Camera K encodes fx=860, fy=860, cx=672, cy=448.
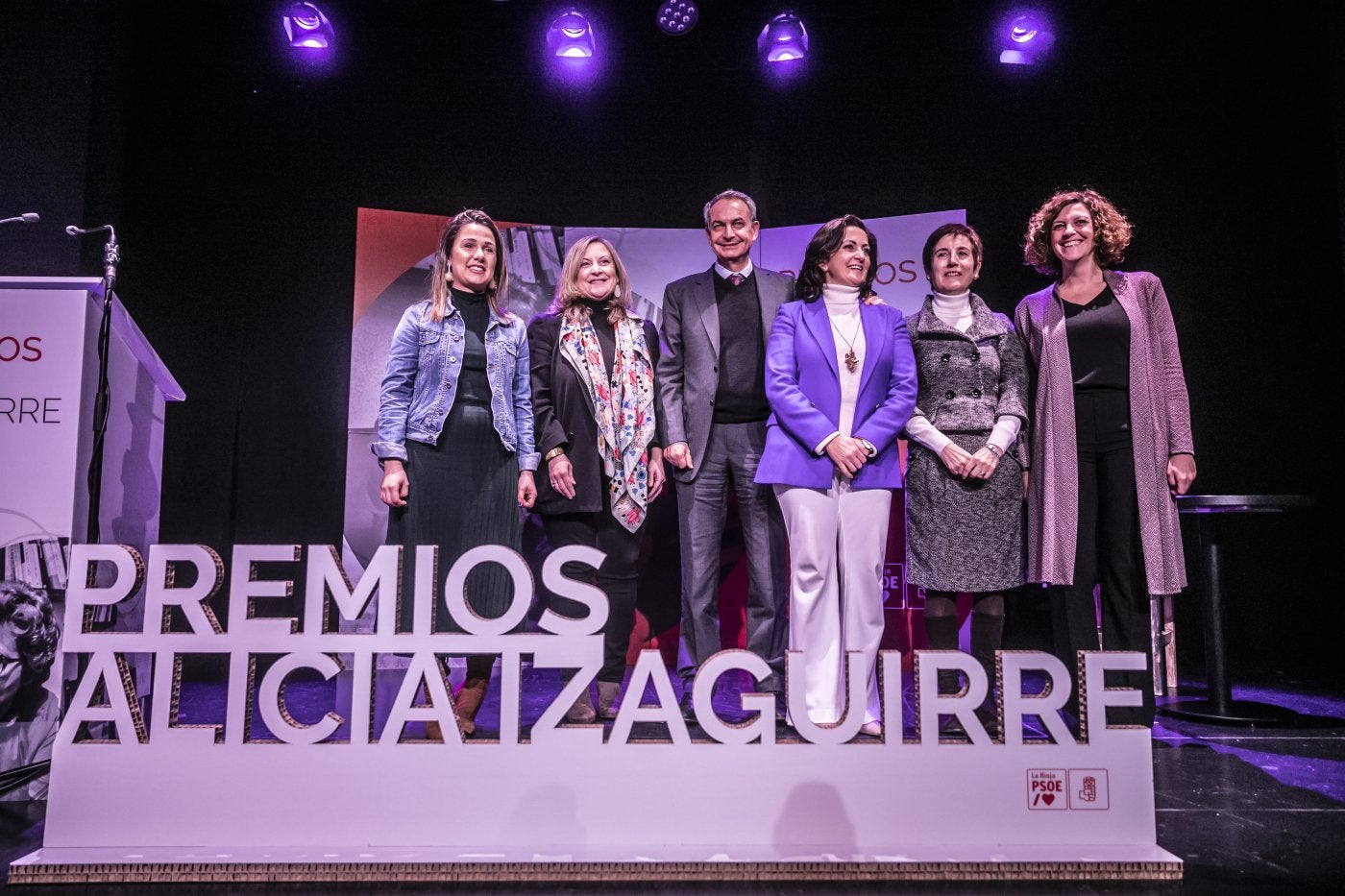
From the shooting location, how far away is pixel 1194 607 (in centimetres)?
467

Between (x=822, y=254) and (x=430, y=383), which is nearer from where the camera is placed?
(x=430, y=383)

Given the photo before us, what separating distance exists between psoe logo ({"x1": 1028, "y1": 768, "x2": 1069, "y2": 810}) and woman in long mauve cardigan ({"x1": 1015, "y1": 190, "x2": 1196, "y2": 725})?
2.66 ft

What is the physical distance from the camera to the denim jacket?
256cm

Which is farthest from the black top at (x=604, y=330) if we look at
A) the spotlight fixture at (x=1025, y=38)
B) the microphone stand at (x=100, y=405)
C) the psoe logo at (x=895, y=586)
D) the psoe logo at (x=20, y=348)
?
the spotlight fixture at (x=1025, y=38)

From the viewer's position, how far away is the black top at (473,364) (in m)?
2.62

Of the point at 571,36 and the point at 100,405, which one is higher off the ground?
the point at 571,36

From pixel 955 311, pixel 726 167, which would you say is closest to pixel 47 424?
pixel 955 311

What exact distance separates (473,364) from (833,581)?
49.5 inches

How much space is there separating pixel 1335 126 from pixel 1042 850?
4471 millimetres

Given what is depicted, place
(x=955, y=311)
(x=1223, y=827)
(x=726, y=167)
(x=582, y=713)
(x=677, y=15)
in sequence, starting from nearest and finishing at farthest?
(x=1223, y=827)
(x=582, y=713)
(x=955, y=311)
(x=677, y=15)
(x=726, y=167)

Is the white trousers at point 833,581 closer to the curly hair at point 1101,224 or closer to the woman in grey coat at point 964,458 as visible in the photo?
the woman in grey coat at point 964,458

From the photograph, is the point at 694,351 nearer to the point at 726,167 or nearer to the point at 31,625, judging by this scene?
the point at 31,625

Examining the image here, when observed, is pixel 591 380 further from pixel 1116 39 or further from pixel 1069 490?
pixel 1116 39

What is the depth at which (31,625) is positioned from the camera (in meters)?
2.38
